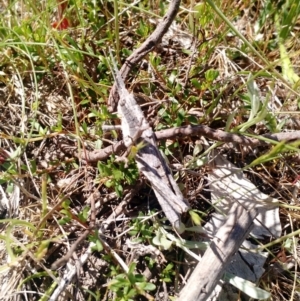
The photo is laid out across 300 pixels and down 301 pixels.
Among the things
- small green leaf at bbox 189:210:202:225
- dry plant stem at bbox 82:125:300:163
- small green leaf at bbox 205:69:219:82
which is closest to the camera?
small green leaf at bbox 189:210:202:225

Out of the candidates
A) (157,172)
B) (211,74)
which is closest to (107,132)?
(157,172)

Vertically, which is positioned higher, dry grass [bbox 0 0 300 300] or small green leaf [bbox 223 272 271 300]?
dry grass [bbox 0 0 300 300]

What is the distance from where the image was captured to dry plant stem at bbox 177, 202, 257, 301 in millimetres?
1486

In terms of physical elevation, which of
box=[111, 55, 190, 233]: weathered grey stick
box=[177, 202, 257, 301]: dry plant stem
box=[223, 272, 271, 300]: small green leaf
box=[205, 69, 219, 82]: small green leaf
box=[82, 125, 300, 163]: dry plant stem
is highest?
box=[205, 69, 219, 82]: small green leaf

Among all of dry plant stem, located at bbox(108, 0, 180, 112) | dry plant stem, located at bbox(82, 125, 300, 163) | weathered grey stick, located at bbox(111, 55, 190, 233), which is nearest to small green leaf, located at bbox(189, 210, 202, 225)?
weathered grey stick, located at bbox(111, 55, 190, 233)

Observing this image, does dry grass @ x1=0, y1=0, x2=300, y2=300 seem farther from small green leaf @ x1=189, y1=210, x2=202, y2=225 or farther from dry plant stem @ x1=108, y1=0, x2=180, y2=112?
small green leaf @ x1=189, y1=210, x2=202, y2=225

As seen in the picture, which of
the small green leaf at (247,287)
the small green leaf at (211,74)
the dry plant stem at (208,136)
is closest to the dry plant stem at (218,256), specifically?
the small green leaf at (247,287)

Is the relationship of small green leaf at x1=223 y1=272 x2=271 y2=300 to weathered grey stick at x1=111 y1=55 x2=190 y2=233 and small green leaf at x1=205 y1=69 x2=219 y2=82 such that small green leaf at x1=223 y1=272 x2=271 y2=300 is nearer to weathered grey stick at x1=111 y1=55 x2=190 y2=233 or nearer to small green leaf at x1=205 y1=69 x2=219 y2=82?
weathered grey stick at x1=111 y1=55 x2=190 y2=233

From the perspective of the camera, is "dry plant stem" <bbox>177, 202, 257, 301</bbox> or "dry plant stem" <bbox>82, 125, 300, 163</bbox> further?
"dry plant stem" <bbox>82, 125, 300, 163</bbox>

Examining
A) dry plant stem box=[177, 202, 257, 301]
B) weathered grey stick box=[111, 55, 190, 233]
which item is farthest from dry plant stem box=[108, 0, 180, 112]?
dry plant stem box=[177, 202, 257, 301]

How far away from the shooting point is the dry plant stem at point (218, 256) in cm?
149

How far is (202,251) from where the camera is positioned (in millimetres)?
1649

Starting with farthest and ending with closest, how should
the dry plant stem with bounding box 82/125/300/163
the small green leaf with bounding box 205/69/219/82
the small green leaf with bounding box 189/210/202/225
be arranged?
the small green leaf with bounding box 205/69/219/82
the dry plant stem with bounding box 82/125/300/163
the small green leaf with bounding box 189/210/202/225

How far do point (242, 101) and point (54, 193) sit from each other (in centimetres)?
87
